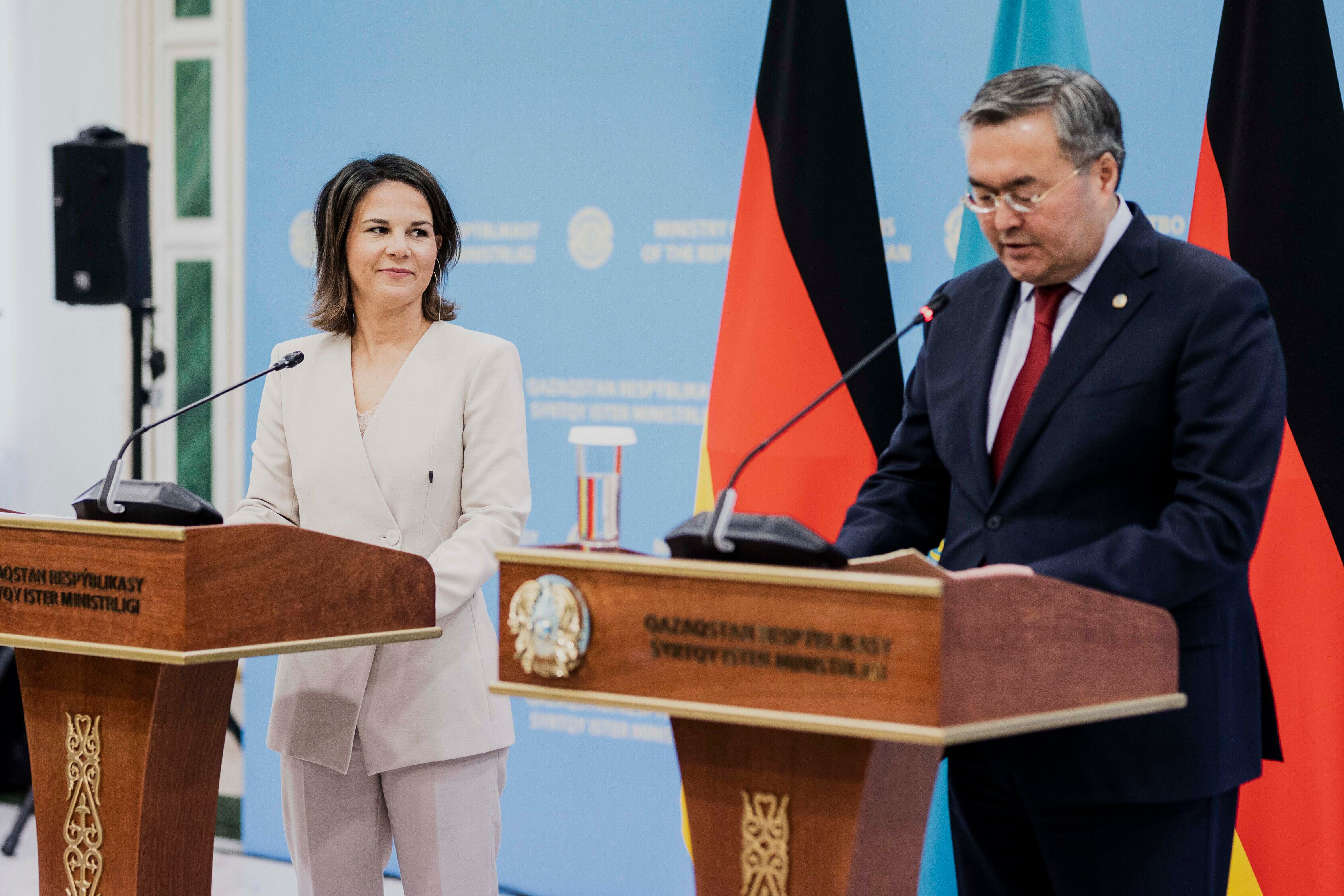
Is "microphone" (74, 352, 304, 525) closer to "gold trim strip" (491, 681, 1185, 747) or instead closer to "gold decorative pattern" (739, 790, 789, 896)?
"gold trim strip" (491, 681, 1185, 747)

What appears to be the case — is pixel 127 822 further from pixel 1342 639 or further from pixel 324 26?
pixel 324 26

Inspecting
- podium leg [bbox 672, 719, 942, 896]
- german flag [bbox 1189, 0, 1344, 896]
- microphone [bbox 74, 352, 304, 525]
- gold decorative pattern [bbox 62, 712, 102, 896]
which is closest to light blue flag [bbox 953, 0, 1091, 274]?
german flag [bbox 1189, 0, 1344, 896]

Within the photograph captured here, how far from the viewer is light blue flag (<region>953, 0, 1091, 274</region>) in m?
3.02

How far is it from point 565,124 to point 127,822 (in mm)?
2358

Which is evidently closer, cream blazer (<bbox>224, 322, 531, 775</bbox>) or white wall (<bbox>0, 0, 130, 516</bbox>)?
cream blazer (<bbox>224, 322, 531, 775</bbox>)

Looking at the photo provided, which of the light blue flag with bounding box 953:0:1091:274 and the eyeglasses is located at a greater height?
the light blue flag with bounding box 953:0:1091:274

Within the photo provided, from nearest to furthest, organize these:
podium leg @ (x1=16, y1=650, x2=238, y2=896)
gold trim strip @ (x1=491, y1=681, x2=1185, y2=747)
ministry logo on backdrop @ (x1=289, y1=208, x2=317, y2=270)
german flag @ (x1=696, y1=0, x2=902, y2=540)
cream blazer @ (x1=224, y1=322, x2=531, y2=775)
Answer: gold trim strip @ (x1=491, y1=681, x2=1185, y2=747)
podium leg @ (x1=16, y1=650, x2=238, y2=896)
cream blazer @ (x1=224, y1=322, x2=531, y2=775)
german flag @ (x1=696, y1=0, x2=902, y2=540)
ministry logo on backdrop @ (x1=289, y1=208, x2=317, y2=270)

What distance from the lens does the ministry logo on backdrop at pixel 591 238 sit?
376 cm

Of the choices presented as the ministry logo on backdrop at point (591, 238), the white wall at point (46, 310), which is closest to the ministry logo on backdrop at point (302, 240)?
the ministry logo on backdrop at point (591, 238)

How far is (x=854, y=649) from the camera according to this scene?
1419 mm

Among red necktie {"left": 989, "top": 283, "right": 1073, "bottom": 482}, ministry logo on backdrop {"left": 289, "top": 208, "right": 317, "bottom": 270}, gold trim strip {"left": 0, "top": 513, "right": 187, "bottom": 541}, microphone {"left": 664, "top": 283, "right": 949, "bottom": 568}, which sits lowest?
gold trim strip {"left": 0, "top": 513, "right": 187, "bottom": 541}

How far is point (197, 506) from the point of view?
1.95m

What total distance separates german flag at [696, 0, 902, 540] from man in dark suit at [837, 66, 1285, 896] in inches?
52.4

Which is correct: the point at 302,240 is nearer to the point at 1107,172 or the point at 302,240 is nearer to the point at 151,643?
the point at 151,643
